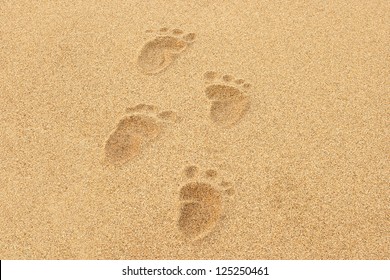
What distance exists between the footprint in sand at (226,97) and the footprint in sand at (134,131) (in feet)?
0.50

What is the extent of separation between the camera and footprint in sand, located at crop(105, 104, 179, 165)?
179 centimetres

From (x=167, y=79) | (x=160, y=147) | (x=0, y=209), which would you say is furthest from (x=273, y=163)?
(x=0, y=209)

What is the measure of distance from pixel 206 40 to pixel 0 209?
1045 mm

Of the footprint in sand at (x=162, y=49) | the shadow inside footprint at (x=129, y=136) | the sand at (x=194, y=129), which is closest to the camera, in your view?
the sand at (x=194, y=129)

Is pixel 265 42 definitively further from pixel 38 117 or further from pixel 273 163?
pixel 38 117

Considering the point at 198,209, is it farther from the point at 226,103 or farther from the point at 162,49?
the point at 162,49

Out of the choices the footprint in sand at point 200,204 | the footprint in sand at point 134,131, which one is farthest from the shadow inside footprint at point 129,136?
the footprint in sand at point 200,204

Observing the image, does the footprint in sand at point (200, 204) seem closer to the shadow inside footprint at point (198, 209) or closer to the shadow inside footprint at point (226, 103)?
the shadow inside footprint at point (198, 209)

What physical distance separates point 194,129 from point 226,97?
0.18 metres

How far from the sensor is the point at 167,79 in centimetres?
203

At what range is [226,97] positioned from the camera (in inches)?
76.0

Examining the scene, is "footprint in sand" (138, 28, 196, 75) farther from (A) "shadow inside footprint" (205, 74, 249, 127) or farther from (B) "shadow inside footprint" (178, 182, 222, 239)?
(B) "shadow inside footprint" (178, 182, 222, 239)

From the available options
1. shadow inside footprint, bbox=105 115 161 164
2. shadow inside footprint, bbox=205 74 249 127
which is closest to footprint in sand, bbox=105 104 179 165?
shadow inside footprint, bbox=105 115 161 164

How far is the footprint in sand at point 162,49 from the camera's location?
6.79 feet
